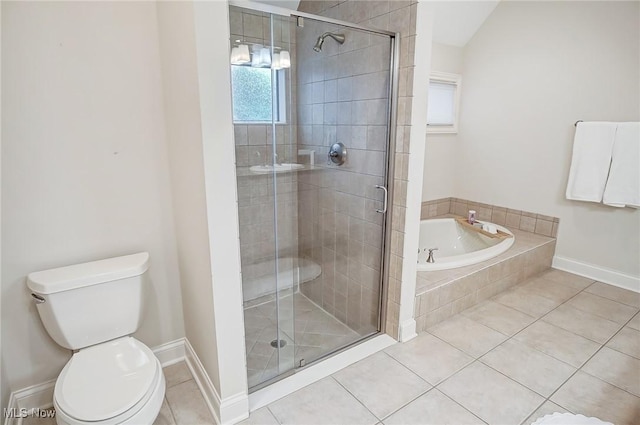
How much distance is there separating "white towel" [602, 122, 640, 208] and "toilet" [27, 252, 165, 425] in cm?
355

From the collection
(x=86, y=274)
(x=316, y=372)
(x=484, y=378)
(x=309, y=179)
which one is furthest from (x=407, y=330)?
(x=86, y=274)

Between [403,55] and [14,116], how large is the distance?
195cm

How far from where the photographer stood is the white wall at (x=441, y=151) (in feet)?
12.1

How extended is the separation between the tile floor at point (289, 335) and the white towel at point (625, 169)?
2450mm

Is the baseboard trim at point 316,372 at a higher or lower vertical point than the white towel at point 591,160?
lower

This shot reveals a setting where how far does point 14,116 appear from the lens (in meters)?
1.58

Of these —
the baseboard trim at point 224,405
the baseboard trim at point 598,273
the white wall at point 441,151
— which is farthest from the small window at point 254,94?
the baseboard trim at point 598,273

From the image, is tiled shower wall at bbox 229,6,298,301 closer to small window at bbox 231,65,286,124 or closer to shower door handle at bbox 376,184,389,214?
small window at bbox 231,65,286,124

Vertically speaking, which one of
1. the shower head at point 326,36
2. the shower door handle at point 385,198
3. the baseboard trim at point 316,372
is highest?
the shower head at point 326,36

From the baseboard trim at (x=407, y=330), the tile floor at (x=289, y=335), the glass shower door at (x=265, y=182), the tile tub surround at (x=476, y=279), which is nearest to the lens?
the glass shower door at (x=265, y=182)

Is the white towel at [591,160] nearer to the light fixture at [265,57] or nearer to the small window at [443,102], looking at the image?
the small window at [443,102]

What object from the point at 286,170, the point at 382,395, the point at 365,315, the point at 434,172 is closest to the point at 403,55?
the point at 286,170

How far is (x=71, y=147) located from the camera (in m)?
1.72

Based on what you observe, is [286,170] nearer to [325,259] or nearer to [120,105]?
[325,259]
